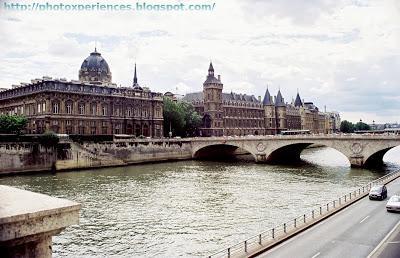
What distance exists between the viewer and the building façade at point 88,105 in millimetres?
90250

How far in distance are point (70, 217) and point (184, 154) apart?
93534 mm

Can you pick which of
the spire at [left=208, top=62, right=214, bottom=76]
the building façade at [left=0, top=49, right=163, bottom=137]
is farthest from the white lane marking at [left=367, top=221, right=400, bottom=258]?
the spire at [left=208, top=62, right=214, bottom=76]

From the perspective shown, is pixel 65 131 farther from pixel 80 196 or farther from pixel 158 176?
pixel 80 196

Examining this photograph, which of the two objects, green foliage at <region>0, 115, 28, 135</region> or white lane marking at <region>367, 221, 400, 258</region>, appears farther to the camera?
green foliage at <region>0, 115, 28, 135</region>

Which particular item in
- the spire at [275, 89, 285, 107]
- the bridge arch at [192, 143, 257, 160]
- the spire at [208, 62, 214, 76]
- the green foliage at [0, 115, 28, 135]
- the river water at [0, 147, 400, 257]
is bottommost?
the river water at [0, 147, 400, 257]

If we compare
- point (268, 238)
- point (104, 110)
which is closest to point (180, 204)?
point (268, 238)

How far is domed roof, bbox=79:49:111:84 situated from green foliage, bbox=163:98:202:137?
20.1 meters

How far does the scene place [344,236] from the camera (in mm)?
23047

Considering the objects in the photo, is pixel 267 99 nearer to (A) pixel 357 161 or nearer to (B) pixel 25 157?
(A) pixel 357 161

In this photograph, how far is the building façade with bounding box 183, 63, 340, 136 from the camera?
14362 centimetres

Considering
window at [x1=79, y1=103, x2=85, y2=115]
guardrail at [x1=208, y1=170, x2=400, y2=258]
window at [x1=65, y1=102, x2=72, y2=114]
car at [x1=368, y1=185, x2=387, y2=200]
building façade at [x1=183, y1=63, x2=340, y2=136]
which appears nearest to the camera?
guardrail at [x1=208, y1=170, x2=400, y2=258]

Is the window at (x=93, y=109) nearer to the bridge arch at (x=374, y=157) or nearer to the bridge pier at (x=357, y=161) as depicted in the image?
the bridge pier at (x=357, y=161)

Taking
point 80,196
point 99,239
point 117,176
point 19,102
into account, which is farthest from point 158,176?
point 19,102

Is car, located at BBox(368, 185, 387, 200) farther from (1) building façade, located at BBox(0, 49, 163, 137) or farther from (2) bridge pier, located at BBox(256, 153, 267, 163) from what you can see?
(1) building façade, located at BBox(0, 49, 163, 137)
